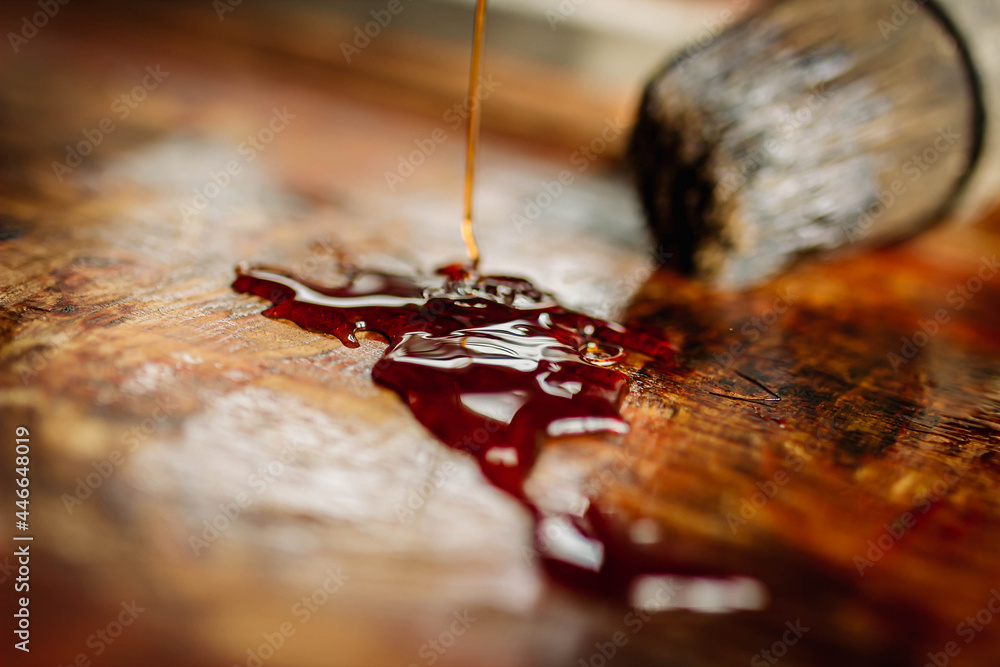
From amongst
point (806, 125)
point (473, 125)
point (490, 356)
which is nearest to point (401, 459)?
point (490, 356)

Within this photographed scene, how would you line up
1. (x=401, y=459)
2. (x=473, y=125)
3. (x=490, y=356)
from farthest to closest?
(x=473, y=125)
(x=490, y=356)
(x=401, y=459)

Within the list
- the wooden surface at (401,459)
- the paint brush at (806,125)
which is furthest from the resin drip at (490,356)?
the paint brush at (806,125)

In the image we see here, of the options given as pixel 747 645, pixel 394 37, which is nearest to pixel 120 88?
pixel 394 37

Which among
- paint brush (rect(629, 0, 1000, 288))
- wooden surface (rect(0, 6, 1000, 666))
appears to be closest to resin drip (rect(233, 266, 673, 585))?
wooden surface (rect(0, 6, 1000, 666))

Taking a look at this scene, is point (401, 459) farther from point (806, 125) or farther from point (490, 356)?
point (806, 125)

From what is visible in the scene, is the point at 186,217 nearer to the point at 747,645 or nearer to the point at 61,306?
the point at 61,306

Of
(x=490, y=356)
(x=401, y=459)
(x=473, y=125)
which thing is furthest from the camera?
(x=473, y=125)
